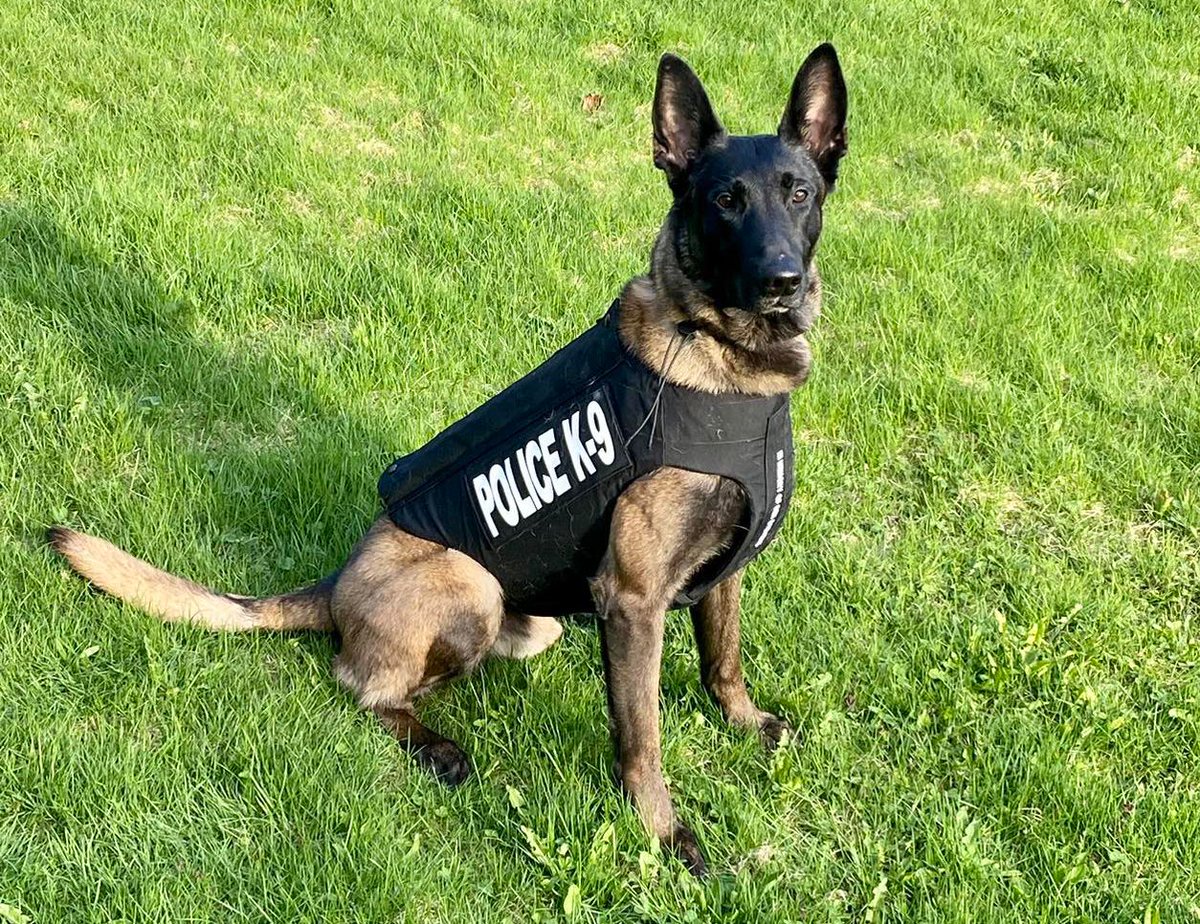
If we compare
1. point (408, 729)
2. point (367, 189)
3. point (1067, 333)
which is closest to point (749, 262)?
point (408, 729)

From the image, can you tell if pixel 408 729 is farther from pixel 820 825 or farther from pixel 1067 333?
pixel 1067 333

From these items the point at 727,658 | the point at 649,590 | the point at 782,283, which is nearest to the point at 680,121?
the point at 782,283

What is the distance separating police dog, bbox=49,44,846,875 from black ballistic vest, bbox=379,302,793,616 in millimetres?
51

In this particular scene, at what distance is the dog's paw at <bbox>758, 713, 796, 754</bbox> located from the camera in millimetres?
3096

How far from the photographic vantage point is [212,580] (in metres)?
3.47

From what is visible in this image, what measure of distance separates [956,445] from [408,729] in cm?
255

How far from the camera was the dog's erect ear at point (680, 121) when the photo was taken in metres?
2.88

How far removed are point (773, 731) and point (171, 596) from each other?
1861 mm

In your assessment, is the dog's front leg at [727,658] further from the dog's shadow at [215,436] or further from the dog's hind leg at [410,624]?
the dog's hind leg at [410,624]

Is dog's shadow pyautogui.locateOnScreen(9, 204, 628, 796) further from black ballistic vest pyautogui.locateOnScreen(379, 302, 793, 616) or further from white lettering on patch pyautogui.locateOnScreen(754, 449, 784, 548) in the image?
white lettering on patch pyautogui.locateOnScreen(754, 449, 784, 548)

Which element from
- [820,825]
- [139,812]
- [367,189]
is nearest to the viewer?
[139,812]

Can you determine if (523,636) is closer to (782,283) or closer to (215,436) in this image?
(782,283)

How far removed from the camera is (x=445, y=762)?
9.81ft

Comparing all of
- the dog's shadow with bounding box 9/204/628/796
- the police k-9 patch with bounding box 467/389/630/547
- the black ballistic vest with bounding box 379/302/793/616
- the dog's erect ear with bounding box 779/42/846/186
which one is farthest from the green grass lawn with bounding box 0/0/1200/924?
the dog's erect ear with bounding box 779/42/846/186
